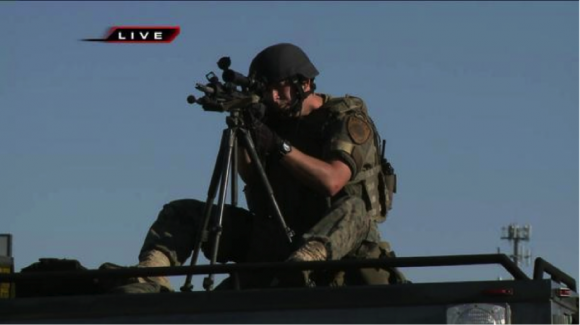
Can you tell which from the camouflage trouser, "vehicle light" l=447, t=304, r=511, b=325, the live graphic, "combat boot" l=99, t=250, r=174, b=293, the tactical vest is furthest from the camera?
the live graphic

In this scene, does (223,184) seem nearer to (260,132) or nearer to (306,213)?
(260,132)

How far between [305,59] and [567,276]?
7.27 feet

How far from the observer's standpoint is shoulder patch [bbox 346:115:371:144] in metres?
8.85

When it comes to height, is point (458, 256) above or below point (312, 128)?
below

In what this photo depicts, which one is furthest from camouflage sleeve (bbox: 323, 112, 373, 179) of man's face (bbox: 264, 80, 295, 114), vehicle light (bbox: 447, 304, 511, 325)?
vehicle light (bbox: 447, 304, 511, 325)

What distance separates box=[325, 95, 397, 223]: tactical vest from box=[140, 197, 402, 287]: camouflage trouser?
16.5 inches

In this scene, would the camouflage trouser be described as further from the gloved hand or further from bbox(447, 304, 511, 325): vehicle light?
bbox(447, 304, 511, 325): vehicle light

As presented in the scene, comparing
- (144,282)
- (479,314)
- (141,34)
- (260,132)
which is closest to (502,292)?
(479,314)

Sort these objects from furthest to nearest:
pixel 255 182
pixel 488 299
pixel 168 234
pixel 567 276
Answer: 1. pixel 255 182
2. pixel 168 234
3. pixel 567 276
4. pixel 488 299

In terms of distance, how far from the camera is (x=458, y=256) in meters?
6.82

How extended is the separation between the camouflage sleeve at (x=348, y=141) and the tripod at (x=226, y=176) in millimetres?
451

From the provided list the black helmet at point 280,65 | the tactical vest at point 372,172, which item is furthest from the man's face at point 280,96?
the tactical vest at point 372,172

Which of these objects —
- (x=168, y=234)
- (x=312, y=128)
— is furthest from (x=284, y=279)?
(x=312, y=128)

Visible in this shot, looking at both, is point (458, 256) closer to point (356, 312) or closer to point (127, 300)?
point (356, 312)
